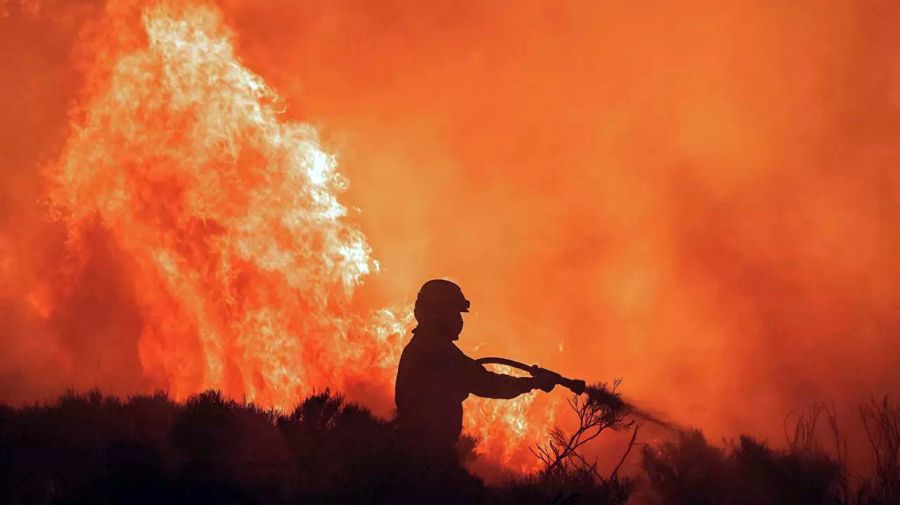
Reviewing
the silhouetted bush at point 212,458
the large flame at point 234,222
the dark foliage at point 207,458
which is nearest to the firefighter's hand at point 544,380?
the silhouetted bush at point 212,458

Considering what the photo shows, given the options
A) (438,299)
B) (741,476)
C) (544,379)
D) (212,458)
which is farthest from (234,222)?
(212,458)

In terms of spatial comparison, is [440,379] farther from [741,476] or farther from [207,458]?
[741,476]

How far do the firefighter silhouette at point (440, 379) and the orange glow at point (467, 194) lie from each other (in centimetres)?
612

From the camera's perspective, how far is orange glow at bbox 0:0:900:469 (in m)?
14.9

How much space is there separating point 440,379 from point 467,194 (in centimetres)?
1094

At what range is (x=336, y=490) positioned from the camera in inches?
233

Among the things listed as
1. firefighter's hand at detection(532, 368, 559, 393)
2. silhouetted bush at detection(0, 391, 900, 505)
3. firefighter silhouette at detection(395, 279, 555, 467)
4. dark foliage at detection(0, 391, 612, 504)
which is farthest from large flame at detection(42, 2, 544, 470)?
dark foliage at detection(0, 391, 612, 504)

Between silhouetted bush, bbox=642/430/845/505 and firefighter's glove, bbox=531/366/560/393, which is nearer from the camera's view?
firefighter's glove, bbox=531/366/560/393

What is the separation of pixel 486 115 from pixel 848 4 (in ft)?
26.3

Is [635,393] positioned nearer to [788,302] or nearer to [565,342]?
[565,342]

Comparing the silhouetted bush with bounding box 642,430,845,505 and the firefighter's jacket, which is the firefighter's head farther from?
the silhouetted bush with bounding box 642,430,845,505

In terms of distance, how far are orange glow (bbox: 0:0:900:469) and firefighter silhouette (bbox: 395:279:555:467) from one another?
6119mm

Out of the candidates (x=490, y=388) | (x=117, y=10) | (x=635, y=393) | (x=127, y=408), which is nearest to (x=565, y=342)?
(x=635, y=393)

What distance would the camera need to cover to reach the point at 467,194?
18.8 m
